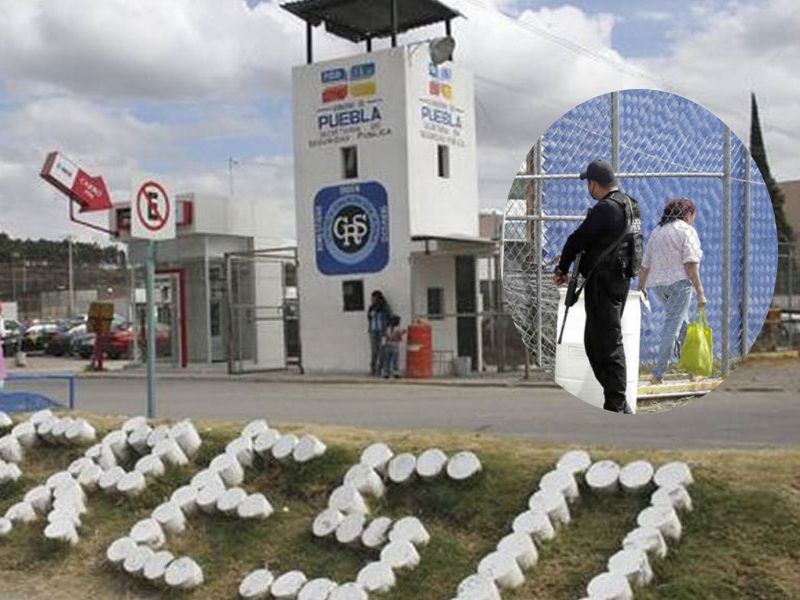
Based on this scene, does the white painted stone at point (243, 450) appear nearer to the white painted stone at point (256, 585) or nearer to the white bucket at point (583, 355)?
the white painted stone at point (256, 585)

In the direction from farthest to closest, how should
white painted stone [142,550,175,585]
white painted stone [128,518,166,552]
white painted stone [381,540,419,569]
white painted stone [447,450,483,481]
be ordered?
1. white painted stone [128,518,166,552]
2. white painted stone [447,450,483,481]
3. white painted stone [142,550,175,585]
4. white painted stone [381,540,419,569]

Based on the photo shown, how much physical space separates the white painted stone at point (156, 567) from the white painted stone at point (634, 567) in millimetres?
2608

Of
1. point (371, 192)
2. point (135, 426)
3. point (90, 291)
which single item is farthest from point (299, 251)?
point (90, 291)

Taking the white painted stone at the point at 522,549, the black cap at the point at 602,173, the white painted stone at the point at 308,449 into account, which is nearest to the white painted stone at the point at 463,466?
the white painted stone at the point at 522,549

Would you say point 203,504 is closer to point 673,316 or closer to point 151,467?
point 151,467

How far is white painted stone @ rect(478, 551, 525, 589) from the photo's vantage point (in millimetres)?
5457

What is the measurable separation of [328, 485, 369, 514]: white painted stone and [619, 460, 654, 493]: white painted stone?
153 cm

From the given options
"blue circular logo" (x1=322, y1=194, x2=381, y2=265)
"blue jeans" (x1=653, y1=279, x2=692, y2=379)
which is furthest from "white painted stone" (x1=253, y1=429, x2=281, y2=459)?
"blue circular logo" (x1=322, y1=194, x2=381, y2=265)

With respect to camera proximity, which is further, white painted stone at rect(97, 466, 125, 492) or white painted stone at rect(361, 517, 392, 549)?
white painted stone at rect(97, 466, 125, 492)

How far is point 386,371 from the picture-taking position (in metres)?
21.7

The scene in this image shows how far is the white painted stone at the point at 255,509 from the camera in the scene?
6.82 metres

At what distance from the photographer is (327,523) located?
648 cm

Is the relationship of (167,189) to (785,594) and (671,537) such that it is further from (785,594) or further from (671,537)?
(785,594)

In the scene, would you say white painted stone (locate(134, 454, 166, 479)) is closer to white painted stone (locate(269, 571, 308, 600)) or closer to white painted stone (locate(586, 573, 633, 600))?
white painted stone (locate(269, 571, 308, 600))
